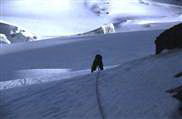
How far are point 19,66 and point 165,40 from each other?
10620 mm

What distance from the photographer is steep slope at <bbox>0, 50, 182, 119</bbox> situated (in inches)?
352


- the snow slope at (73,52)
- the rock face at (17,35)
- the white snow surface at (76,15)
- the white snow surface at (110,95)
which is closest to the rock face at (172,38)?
the white snow surface at (110,95)

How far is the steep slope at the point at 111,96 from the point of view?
895 centimetres

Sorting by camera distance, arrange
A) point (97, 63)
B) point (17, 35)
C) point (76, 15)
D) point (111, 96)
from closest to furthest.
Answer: point (111, 96), point (97, 63), point (17, 35), point (76, 15)

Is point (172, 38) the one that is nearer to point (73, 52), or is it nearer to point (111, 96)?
point (111, 96)

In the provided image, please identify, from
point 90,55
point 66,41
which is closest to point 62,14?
point 66,41

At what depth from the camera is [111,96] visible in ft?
33.1

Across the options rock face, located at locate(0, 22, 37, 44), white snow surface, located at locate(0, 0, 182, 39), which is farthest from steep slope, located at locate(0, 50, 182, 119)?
white snow surface, located at locate(0, 0, 182, 39)

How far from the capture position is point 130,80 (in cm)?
1080

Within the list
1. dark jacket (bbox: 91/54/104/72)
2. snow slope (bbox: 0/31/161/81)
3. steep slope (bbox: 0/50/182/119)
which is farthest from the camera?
snow slope (bbox: 0/31/161/81)

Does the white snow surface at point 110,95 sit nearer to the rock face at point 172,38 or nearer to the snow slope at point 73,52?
the rock face at point 172,38

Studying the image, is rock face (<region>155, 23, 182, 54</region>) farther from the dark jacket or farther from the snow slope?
the snow slope

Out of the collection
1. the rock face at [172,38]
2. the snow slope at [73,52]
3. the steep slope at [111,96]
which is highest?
the rock face at [172,38]

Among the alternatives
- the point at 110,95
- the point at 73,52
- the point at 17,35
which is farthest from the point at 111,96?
the point at 17,35
